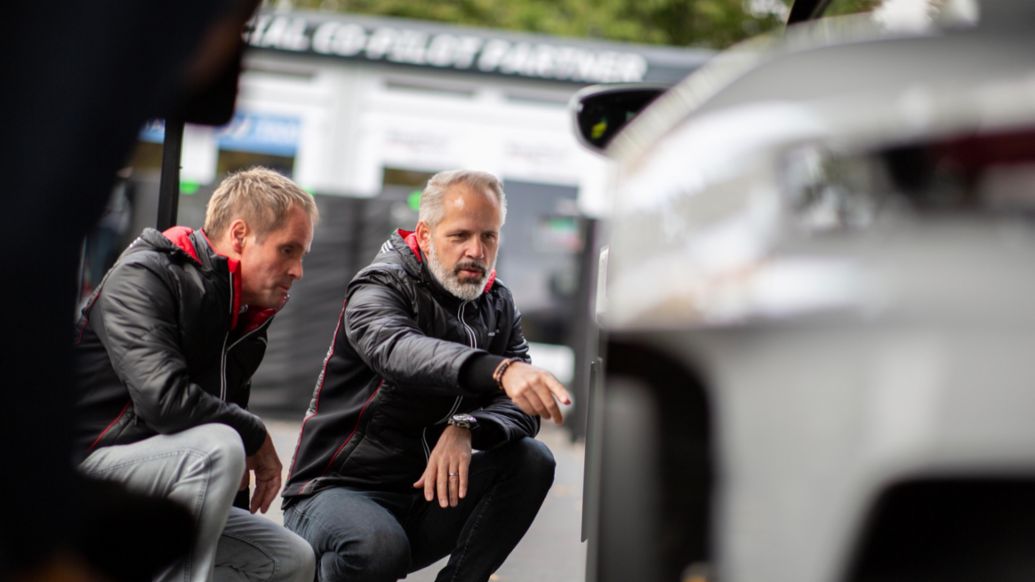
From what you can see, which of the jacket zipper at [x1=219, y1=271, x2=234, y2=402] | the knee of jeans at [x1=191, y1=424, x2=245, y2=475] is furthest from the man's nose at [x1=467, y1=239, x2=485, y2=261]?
the knee of jeans at [x1=191, y1=424, x2=245, y2=475]

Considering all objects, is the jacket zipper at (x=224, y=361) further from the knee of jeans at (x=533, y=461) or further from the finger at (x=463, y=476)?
the knee of jeans at (x=533, y=461)

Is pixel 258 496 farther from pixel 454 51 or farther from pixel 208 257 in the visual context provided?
pixel 454 51

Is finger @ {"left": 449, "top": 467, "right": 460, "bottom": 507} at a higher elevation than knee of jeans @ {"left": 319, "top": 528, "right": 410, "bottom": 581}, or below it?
higher

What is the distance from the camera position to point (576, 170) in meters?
14.5

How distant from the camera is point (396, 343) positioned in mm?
3275

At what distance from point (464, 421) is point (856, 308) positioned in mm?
2212

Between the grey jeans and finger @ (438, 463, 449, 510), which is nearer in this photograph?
the grey jeans

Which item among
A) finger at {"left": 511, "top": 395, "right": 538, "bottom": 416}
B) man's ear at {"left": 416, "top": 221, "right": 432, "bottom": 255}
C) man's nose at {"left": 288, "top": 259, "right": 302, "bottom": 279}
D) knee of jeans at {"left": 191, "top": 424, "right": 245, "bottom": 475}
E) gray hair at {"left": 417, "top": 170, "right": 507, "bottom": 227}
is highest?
gray hair at {"left": 417, "top": 170, "right": 507, "bottom": 227}

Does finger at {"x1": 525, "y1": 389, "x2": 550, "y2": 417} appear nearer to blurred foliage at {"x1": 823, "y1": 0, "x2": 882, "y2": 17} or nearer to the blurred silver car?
blurred foliage at {"x1": 823, "y1": 0, "x2": 882, "y2": 17}

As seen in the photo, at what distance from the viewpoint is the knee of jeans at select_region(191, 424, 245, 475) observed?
2838 mm

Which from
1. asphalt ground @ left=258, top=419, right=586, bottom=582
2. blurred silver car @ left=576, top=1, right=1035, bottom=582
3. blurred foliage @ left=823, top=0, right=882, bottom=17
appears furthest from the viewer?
asphalt ground @ left=258, top=419, right=586, bottom=582

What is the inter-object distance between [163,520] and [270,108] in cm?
1399

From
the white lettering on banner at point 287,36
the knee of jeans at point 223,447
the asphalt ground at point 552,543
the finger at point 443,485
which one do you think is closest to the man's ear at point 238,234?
the knee of jeans at point 223,447

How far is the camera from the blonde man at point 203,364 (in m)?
2.84
